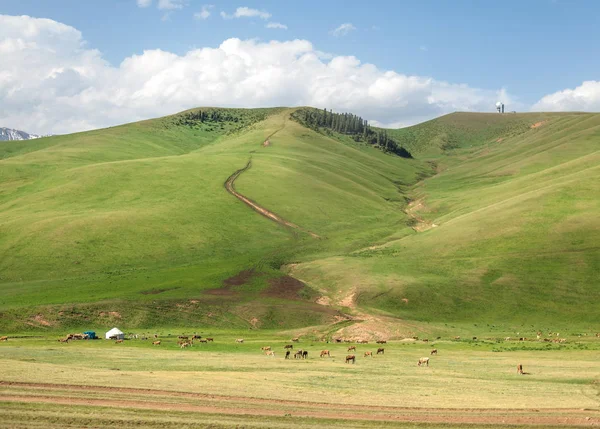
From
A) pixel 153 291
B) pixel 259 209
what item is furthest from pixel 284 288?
pixel 259 209

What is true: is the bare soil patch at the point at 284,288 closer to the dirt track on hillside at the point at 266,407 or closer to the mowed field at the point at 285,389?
the mowed field at the point at 285,389

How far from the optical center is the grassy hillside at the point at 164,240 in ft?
303

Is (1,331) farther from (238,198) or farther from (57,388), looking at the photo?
(238,198)

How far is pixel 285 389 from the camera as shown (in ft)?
132

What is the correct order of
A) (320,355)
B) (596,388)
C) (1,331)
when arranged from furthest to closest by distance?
(1,331)
(320,355)
(596,388)

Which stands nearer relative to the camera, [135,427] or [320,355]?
[135,427]

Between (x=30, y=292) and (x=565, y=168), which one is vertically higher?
(x=565, y=168)

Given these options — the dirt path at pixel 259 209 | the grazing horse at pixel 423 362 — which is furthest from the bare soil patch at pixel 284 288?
the grazing horse at pixel 423 362

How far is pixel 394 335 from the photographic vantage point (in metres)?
83.9

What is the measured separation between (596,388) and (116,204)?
126081 millimetres

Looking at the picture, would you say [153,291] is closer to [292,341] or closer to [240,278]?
[240,278]

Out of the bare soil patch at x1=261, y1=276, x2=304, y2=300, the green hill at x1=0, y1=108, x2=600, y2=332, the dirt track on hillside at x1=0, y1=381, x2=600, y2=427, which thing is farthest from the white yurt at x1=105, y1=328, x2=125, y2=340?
the dirt track on hillside at x1=0, y1=381, x2=600, y2=427

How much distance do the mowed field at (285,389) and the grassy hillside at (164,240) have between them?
28464mm

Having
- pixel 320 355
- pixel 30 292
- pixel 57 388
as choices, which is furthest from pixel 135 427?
pixel 30 292
